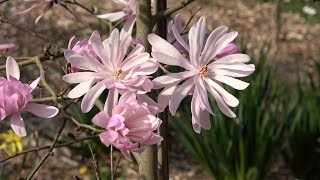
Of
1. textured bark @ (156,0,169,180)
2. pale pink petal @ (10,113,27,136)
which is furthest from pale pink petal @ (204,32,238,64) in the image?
pale pink petal @ (10,113,27,136)

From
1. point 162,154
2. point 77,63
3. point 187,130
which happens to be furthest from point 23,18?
point 77,63

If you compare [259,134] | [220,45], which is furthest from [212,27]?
[220,45]

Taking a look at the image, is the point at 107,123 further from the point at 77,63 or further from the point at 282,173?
the point at 282,173

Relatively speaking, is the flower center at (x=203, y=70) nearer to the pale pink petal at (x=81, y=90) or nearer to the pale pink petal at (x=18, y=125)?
the pale pink petal at (x=81, y=90)

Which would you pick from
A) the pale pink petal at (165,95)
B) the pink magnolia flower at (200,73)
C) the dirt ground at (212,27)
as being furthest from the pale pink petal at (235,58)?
the dirt ground at (212,27)

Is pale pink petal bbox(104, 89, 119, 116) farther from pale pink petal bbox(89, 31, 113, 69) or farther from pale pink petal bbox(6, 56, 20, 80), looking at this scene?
pale pink petal bbox(6, 56, 20, 80)

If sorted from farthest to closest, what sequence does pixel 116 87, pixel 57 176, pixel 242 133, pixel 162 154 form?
pixel 57 176, pixel 242 133, pixel 162 154, pixel 116 87
